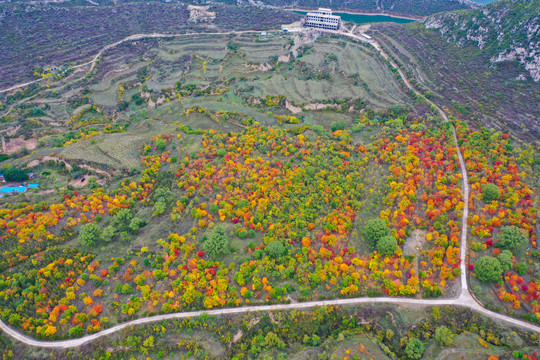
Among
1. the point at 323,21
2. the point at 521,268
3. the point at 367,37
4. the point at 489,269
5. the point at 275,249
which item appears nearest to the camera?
the point at 489,269

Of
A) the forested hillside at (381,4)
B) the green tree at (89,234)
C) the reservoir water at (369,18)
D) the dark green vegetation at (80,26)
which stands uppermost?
the forested hillside at (381,4)

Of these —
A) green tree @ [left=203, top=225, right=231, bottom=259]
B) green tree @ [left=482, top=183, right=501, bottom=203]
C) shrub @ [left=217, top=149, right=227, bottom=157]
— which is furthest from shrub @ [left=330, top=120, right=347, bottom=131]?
green tree @ [left=203, top=225, right=231, bottom=259]

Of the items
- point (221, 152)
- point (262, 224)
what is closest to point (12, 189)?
point (221, 152)

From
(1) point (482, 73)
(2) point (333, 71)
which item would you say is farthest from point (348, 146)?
(1) point (482, 73)

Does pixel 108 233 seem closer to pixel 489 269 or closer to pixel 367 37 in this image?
pixel 489 269

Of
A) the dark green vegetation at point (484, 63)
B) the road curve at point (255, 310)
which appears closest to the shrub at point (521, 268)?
the road curve at point (255, 310)

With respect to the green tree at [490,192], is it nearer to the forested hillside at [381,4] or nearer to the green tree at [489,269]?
the green tree at [489,269]

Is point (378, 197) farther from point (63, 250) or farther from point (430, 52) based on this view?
point (430, 52)

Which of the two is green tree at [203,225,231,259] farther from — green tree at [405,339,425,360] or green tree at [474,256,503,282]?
green tree at [474,256,503,282]
